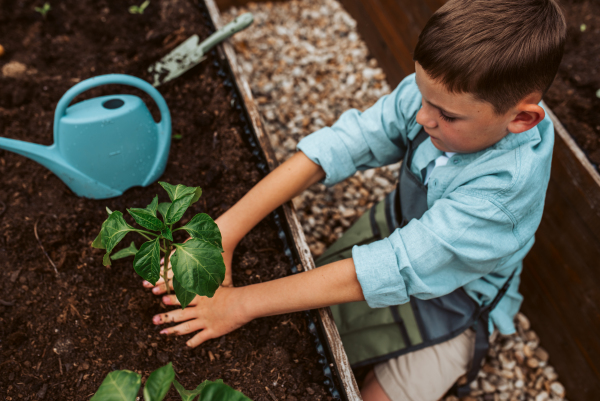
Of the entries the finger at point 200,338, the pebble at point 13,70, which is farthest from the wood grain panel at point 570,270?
the pebble at point 13,70

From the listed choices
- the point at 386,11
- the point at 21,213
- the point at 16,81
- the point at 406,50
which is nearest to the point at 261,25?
the point at 386,11

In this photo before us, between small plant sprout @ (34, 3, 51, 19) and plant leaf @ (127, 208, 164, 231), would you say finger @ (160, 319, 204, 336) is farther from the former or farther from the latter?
small plant sprout @ (34, 3, 51, 19)

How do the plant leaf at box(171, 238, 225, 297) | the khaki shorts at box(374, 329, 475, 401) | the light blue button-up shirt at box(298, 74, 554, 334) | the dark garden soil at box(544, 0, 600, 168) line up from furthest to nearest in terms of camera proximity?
the dark garden soil at box(544, 0, 600, 168), the khaki shorts at box(374, 329, 475, 401), the light blue button-up shirt at box(298, 74, 554, 334), the plant leaf at box(171, 238, 225, 297)

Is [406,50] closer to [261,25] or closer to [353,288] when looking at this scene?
[261,25]

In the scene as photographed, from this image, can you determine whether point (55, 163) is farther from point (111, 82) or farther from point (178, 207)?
point (178, 207)

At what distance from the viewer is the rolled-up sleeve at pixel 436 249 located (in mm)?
979

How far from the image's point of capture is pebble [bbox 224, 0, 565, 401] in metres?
1.74

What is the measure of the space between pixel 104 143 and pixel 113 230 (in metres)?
0.46

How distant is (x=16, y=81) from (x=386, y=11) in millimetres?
1903

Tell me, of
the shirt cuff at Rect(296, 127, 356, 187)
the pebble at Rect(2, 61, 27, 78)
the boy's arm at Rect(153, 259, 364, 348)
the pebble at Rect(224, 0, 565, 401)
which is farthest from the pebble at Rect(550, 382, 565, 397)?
the pebble at Rect(2, 61, 27, 78)

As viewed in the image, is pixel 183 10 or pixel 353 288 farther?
pixel 183 10

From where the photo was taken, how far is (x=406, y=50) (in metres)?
2.22

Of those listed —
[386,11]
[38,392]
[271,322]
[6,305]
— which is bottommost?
[271,322]

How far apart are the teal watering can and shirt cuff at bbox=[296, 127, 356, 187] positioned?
498mm
